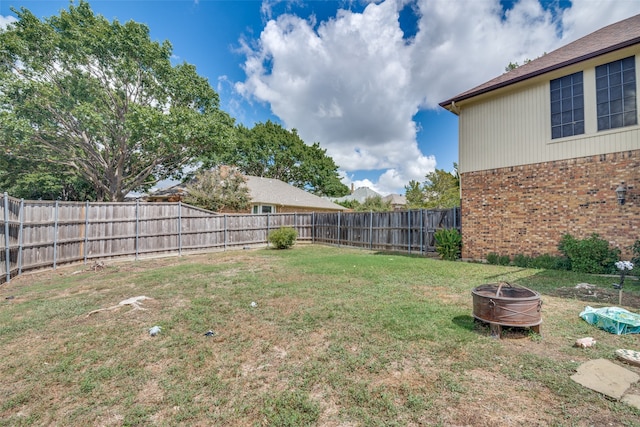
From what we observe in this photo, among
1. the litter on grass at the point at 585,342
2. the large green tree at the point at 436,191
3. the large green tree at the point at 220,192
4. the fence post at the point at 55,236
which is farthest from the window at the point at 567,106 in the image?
the fence post at the point at 55,236

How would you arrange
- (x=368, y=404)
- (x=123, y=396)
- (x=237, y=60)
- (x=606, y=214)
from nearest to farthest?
(x=368, y=404), (x=123, y=396), (x=606, y=214), (x=237, y=60)

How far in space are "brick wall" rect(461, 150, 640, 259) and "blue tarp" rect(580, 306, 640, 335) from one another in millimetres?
4963

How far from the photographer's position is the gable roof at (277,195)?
21.5 metres

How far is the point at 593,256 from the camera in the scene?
25.2 feet

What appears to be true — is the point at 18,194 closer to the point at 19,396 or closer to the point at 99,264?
the point at 99,264

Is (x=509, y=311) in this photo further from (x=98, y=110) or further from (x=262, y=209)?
(x=98, y=110)

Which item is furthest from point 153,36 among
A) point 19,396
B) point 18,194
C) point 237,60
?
point 19,396

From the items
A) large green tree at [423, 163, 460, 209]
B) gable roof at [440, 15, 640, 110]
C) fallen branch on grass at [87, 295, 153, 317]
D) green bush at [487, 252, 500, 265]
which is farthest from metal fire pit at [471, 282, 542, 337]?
large green tree at [423, 163, 460, 209]

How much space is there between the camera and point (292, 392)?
268 cm

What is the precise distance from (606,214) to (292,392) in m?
9.54

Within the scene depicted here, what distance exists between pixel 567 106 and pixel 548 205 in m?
2.93

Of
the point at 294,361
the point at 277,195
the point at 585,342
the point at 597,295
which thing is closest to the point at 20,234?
the point at 294,361

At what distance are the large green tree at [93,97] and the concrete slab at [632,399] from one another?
17.8 metres

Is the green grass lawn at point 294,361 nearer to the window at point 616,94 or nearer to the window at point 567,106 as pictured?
the window at point 616,94
